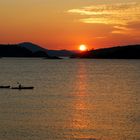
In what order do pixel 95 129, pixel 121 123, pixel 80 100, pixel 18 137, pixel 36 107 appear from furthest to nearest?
pixel 80 100, pixel 36 107, pixel 121 123, pixel 95 129, pixel 18 137

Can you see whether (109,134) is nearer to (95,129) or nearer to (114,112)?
(95,129)

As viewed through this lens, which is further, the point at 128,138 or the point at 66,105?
the point at 66,105

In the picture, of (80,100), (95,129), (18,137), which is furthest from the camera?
(80,100)

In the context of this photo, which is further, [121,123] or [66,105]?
[66,105]

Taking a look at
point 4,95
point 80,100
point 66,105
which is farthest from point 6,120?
point 4,95

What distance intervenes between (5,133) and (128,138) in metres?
10.1

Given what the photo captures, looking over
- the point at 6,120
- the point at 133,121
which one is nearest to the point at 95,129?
the point at 133,121

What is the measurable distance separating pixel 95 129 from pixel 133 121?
236 inches

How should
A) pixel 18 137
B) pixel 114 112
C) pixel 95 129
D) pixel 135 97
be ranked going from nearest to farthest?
pixel 18 137 < pixel 95 129 < pixel 114 112 < pixel 135 97

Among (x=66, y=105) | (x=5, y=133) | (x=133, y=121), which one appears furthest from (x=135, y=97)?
(x=5, y=133)

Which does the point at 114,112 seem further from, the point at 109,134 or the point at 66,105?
the point at 109,134

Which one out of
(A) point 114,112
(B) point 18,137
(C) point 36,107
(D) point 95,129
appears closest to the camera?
(B) point 18,137

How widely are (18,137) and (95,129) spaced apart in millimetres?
7430

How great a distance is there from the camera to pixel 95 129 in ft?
149
